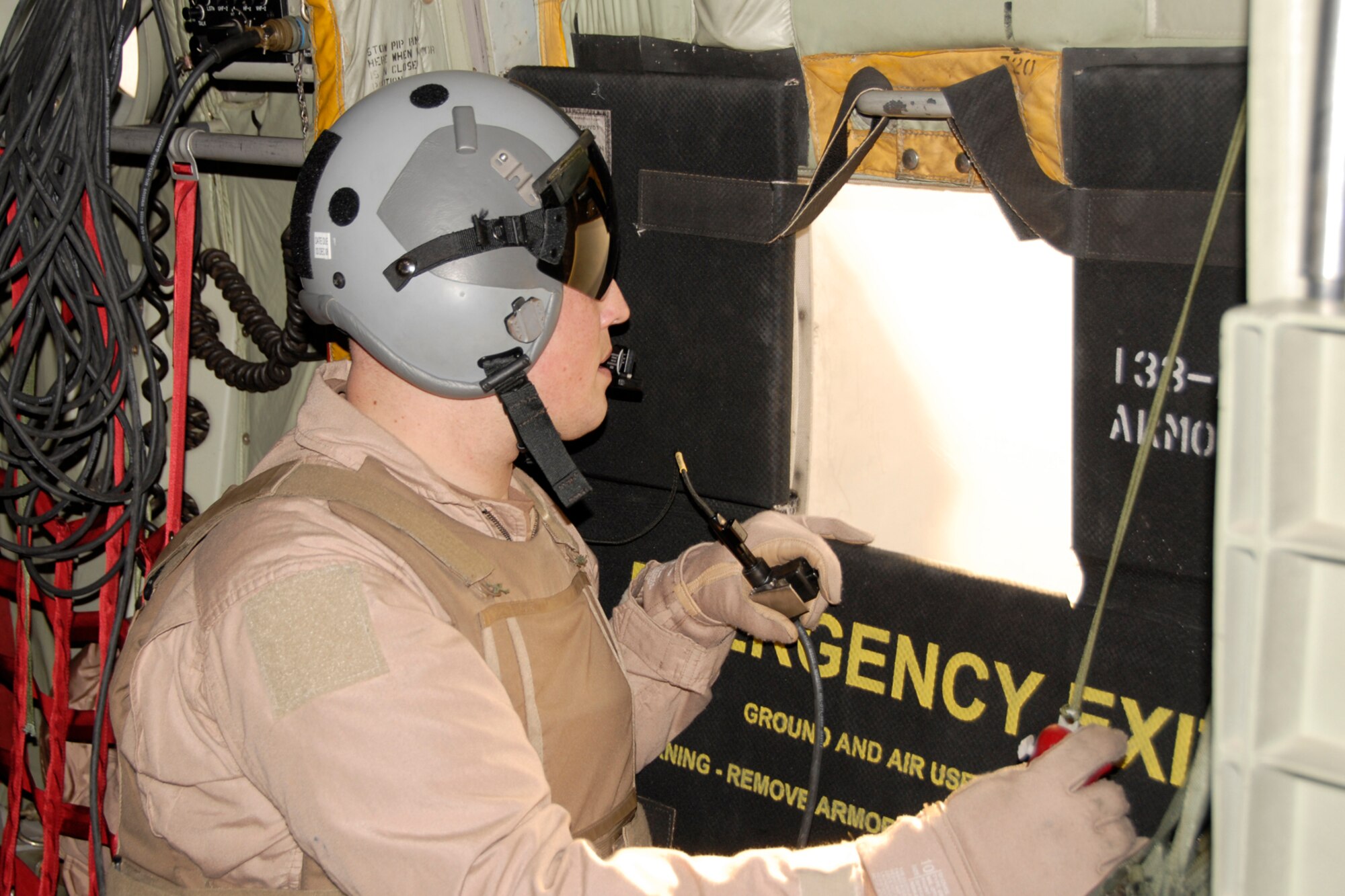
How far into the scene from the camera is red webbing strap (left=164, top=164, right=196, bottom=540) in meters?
2.33

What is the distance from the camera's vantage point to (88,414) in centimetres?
257

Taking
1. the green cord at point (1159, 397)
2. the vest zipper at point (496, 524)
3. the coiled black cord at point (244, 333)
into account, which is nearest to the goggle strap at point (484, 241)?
the vest zipper at point (496, 524)

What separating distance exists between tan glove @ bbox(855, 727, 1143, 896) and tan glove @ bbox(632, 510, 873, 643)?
606 millimetres

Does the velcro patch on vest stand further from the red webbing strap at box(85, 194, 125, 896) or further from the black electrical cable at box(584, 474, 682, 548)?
the red webbing strap at box(85, 194, 125, 896)

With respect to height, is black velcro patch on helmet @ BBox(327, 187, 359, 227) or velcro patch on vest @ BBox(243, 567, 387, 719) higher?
black velcro patch on helmet @ BBox(327, 187, 359, 227)

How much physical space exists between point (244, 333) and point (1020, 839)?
246 centimetres

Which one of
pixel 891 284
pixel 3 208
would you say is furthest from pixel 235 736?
pixel 3 208

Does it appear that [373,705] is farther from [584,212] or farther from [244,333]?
[244,333]

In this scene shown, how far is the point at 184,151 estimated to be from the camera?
94.7 inches

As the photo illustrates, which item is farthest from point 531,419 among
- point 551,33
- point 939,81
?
point 551,33

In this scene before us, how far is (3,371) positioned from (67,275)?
66 centimetres

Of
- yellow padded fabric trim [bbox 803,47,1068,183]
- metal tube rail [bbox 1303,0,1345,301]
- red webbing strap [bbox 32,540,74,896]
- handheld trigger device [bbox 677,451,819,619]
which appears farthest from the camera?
red webbing strap [bbox 32,540,74,896]

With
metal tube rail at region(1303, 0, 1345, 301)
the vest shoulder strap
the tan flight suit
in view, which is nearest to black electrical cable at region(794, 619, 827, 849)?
the tan flight suit

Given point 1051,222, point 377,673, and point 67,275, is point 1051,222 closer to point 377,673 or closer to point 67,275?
point 377,673
